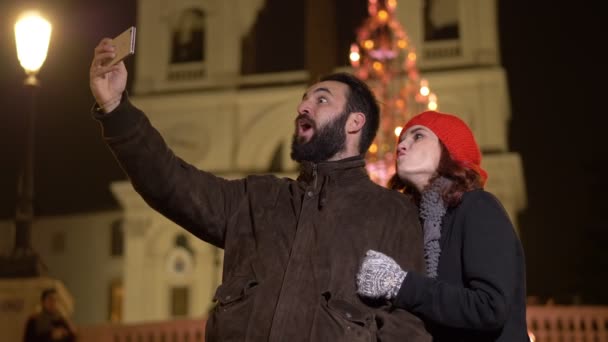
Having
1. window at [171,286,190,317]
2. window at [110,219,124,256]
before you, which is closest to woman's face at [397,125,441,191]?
window at [171,286,190,317]

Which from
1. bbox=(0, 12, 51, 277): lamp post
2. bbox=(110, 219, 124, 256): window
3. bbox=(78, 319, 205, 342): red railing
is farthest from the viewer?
bbox=(110, 219, 124, 256): window

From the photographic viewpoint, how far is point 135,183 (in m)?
3.75

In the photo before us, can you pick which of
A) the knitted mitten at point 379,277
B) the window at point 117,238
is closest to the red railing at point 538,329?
the knitted mitten at point 379,277

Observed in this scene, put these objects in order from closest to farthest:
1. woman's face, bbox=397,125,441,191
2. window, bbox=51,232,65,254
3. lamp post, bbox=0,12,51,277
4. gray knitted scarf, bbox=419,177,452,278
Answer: gray knitted scarf, bbox=419,177,452,278
woman's face, bbox=397,125,441,191
lamp post, bbox=0,12,51,277
window, bbox=51,232,65,254

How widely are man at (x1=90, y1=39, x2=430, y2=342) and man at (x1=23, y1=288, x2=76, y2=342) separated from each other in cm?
640

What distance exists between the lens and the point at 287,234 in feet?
12.4

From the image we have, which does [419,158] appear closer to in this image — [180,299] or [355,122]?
[355,122]

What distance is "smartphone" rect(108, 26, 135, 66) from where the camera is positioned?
142 inches

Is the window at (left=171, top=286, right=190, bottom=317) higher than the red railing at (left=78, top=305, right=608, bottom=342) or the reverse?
the reverse

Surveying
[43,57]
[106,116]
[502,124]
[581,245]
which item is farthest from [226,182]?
[581,245]

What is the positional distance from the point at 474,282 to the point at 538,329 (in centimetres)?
961

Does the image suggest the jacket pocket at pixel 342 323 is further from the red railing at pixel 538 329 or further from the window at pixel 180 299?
the window at pixel 180 299

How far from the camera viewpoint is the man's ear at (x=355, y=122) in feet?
13.2

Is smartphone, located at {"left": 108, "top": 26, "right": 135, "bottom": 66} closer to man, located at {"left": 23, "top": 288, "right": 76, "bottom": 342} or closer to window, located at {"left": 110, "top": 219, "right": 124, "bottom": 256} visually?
man, located at {"left": 23, "top": 288, "right": 76, "bottom": 342}
